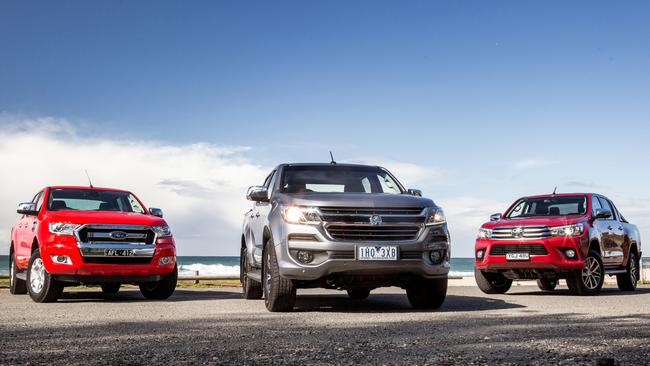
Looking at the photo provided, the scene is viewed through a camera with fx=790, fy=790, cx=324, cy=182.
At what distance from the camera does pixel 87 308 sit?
10766 millimetres

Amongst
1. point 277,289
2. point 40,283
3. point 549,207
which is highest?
point 549,207

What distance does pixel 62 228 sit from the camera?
468 inches

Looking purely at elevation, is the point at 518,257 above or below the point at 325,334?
above

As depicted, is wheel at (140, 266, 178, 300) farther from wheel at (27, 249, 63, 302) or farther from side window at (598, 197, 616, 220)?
side window at (598, 197, 616, 220)

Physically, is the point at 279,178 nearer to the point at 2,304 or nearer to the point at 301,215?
the point at 301,215

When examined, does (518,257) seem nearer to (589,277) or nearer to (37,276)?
(589,277)

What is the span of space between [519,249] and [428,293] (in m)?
4.65

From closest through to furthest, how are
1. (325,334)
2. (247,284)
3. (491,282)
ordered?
(325,334), (247,284), (491,282)

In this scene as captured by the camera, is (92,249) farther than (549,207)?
No

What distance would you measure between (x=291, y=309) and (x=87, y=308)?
9.60 ft

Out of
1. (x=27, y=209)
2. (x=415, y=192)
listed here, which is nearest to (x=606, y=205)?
(x=415, y=192)

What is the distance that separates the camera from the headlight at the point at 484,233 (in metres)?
15.0

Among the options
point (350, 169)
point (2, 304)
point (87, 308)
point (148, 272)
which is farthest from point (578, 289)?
point (2, 304)

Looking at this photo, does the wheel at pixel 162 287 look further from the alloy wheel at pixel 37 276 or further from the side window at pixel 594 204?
the side window at pixel 594 204
